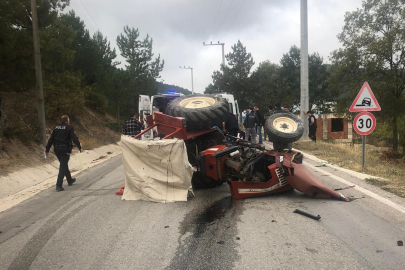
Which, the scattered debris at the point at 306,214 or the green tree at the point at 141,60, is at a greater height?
the green tree at the point at 141,60

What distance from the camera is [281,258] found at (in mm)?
3711

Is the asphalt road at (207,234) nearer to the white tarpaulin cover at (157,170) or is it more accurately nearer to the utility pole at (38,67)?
the white tarpaulin cover at (157,170)

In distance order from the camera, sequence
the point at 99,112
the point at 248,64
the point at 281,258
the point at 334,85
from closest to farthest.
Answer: the point at 281,258, the point at 334,85, the point at 99,112, the point at 248,64

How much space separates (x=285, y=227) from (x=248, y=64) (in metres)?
37.8

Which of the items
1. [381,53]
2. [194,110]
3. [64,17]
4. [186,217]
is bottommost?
[186,217]

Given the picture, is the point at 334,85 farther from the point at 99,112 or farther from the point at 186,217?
the point at 99,112

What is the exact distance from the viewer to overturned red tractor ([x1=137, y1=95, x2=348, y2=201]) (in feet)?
19.3

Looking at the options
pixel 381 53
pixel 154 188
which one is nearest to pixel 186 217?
pixel 154 188

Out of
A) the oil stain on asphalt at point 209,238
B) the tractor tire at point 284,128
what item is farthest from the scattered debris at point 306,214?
the tractor tire at point 284,128

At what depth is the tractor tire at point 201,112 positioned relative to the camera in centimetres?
741

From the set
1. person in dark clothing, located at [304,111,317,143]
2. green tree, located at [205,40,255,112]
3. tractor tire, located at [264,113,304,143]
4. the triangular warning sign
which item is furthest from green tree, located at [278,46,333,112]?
tractor tire, located at [264,113,304,143]

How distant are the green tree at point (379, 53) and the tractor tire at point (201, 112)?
1221 cm

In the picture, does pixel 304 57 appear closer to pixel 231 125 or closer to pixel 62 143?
pixel 231 125

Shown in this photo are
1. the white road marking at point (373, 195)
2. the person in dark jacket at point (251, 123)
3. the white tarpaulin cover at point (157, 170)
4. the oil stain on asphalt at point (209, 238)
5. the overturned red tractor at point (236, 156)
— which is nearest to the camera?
the oil stain on asphalt at point (209, 238)
